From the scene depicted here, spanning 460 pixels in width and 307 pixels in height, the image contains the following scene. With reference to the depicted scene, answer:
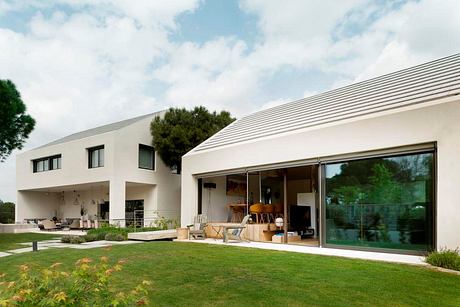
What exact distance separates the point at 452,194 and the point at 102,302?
857cm

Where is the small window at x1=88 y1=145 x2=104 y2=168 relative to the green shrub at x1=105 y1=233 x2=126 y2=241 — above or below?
above

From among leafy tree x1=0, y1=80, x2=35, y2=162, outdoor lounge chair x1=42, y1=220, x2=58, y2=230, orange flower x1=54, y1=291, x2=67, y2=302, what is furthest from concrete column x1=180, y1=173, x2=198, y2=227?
orange flower x1=54, y1=291, x2=67, y2=302

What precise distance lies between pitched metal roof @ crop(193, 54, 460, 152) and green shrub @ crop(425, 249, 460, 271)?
402 centimetres

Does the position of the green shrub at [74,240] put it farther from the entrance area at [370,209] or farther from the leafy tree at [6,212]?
the leafy tree at [6,212]

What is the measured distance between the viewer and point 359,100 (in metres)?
13.3

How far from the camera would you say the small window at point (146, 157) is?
24.2m

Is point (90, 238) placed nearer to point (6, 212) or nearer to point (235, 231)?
point (235, 231)

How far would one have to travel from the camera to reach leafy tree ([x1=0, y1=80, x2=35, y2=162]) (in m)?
17.0

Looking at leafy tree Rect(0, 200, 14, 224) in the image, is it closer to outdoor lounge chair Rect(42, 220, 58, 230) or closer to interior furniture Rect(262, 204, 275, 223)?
outdoor lounge chair Rect(42, 220, 58, 230)

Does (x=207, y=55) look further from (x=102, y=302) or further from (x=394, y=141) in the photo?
(x=102, y=302)

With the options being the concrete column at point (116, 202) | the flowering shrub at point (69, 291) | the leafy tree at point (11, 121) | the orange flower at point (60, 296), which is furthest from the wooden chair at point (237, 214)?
the orange flower at point (60, 296)

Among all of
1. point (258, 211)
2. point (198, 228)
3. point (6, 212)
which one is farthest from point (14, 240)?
point (6, 212)

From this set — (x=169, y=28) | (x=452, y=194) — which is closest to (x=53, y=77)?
(x=169, y=28)

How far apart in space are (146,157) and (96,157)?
2957 millimetres
